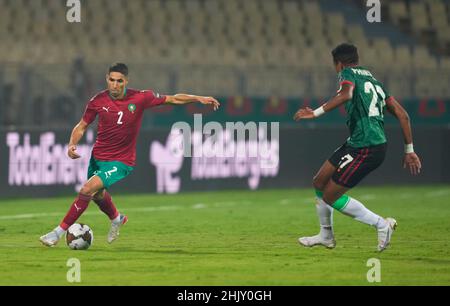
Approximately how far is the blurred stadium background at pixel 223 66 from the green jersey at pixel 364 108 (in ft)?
30.9

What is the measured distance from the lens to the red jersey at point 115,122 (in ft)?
44.3

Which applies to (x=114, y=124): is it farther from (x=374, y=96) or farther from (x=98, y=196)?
(x=374, y=96)

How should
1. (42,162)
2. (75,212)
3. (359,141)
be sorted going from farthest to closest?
(42,162) → (75,212) → (359,141)

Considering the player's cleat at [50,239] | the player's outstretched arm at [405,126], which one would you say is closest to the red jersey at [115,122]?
the player's cleat at [50,239]

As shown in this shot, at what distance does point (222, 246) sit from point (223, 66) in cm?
1137

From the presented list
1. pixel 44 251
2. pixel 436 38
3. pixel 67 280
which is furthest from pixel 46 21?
pixel 67 280

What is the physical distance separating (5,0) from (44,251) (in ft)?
46.6

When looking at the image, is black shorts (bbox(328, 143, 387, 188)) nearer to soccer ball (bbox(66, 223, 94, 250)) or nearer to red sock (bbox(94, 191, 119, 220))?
red sock (bbox(94, 191, 119, 220))

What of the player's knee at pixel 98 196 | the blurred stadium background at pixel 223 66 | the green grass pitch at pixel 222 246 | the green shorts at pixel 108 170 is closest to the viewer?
the green grass pitch at pixel 222 246

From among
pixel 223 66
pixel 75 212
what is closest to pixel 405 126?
pixel 75 212

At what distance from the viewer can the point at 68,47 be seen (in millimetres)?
26438

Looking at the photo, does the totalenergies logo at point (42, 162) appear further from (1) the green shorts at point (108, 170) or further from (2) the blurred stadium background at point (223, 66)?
(1) the green shorts at point (108, 170)

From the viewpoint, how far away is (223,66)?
979 inches

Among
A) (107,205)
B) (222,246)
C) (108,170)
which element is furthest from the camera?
(222,246)
